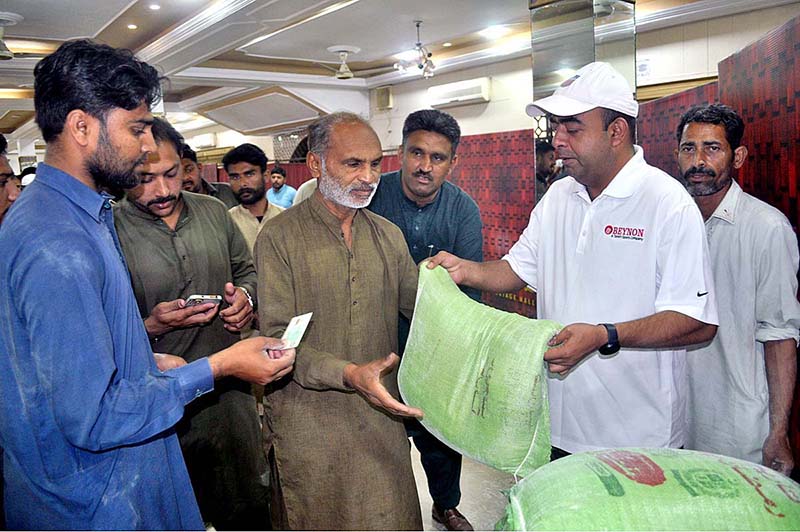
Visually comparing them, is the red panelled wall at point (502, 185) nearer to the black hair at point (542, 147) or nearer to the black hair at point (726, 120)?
the black hair at point (542, 147)

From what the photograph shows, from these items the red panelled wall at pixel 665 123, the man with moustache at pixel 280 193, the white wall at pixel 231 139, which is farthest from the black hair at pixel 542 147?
the white wall at pixel 231 139

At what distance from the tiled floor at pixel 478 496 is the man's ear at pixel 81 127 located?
2.35 meters

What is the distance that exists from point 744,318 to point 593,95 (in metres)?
0.89

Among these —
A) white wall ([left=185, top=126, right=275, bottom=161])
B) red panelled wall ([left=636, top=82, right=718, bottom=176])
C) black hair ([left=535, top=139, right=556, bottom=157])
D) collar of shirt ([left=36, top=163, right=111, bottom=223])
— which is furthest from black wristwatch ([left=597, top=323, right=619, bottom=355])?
white wall ([left=185, top=126, right=275, bottom=161])

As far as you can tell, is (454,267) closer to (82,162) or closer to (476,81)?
(82,162)

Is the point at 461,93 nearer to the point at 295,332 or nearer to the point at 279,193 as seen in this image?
the point at 279,193

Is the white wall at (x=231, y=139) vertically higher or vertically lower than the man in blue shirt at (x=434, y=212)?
higher

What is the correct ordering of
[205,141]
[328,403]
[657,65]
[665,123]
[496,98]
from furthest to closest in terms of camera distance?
[205,141] < [496,98] < [657,65] < [665,123] < [328,403]

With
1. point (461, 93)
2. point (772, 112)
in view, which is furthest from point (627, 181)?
point (461, 93)

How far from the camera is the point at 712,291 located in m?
1.71

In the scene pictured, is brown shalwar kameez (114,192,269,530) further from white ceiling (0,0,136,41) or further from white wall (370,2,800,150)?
white wall (370,2,800,150)

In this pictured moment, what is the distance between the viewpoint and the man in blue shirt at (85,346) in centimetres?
119

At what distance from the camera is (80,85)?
1315mm

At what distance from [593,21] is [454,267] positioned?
284cm
